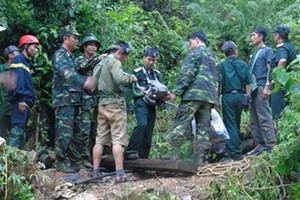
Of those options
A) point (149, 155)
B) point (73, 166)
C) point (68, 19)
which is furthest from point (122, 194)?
point (68, 19)

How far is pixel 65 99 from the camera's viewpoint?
7824 millimetres

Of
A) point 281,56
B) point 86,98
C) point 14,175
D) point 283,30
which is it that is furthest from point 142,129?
point 283,30

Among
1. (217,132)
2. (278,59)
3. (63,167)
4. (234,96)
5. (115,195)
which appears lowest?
(115,195)

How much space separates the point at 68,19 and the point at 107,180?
364 cm

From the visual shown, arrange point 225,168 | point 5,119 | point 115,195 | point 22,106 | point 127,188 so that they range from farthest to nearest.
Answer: point 5,119, point 22,106, point 225,168, point 127,188, point 115,195

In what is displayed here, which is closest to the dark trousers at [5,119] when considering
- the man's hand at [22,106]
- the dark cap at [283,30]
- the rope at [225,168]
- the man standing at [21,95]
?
the man standing at [21,95]

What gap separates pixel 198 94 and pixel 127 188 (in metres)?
1.74

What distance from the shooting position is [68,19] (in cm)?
1001

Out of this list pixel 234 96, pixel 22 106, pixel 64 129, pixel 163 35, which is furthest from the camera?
pixel 163 35

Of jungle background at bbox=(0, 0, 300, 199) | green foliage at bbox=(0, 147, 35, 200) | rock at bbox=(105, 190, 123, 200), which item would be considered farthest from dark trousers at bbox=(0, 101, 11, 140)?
rock at bbox=(105, 190, 123, 200)

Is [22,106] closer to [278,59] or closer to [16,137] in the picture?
[16,137]

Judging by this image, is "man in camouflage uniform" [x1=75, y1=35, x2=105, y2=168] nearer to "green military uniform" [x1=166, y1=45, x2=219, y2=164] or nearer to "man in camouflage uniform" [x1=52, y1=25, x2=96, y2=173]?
"man in camouflage uniform" [x1=52, y1=25, x2=96, y2=173]

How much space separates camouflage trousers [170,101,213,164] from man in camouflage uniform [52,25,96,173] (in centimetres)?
131

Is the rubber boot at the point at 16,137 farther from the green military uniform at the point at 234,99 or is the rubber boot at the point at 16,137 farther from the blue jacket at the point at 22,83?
the green military uniform at the point at 234,99
